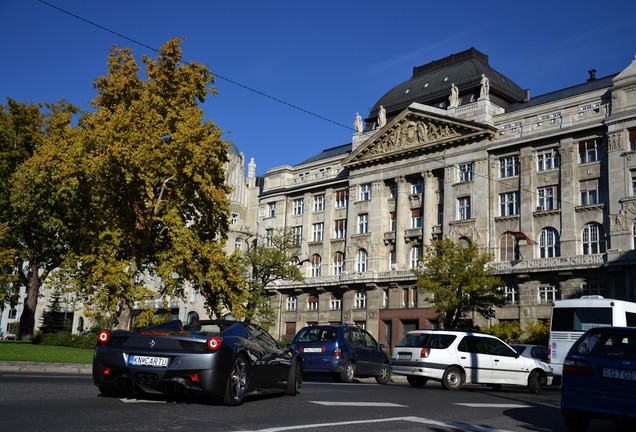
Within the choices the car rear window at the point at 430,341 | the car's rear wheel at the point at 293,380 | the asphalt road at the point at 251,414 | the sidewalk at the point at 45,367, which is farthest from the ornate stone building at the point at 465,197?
the car's rear wheel at the point at 293,380

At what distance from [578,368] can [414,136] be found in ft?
166

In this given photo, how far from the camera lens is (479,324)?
51.4 metres

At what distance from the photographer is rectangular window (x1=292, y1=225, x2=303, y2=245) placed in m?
61.7

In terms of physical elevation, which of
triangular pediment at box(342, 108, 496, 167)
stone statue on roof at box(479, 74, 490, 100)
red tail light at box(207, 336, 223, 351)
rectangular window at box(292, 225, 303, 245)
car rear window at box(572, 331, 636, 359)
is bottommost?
red tail light at box(207, 336, 223, 351)

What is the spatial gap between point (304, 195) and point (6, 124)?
3280 cm

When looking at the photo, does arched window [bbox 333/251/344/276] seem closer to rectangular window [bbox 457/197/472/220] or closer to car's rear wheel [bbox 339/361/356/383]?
rectangular window [bbox 457/197/472/220]

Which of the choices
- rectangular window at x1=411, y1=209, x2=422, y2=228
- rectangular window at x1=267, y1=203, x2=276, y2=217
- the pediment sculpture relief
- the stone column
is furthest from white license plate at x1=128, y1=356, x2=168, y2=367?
rectangular window at x1=267, y1=203, x2=276, y2=217

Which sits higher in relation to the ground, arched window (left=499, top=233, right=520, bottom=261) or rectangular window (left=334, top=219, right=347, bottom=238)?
rectangular window (left=334, top=219, right=347, bottom=238)

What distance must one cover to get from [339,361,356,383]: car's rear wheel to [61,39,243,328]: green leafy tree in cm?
975

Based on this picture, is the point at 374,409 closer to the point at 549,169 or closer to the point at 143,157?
the point at 143,157

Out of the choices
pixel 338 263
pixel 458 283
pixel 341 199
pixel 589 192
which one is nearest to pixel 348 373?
pixel 458 283

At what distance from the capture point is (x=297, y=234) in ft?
217

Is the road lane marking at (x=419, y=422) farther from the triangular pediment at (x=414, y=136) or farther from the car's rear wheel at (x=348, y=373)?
the triangular pediment at (x=414, y=136)

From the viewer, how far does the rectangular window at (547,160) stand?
5000cm
